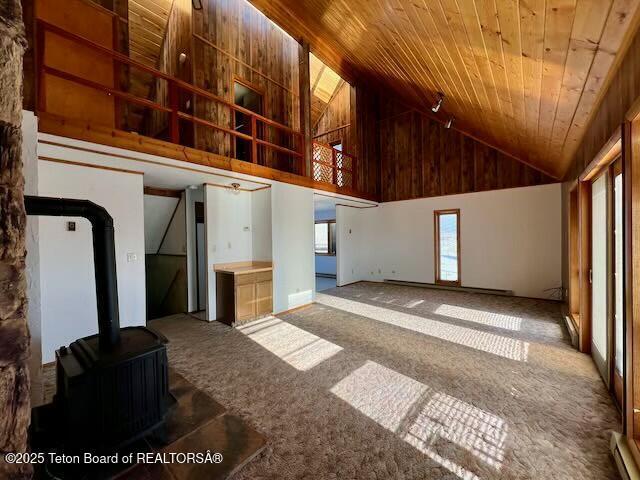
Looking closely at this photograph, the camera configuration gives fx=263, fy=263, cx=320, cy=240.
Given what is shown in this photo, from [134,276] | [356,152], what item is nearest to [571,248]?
[356,152]

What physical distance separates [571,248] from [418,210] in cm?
367

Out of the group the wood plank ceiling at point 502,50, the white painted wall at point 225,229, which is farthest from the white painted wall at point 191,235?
the wood plank ceiling at point 502,50

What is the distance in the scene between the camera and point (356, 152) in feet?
23.7

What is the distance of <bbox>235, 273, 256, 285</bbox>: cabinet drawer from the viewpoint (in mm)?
4247

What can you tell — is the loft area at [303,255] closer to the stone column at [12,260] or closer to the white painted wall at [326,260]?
the stone column at [12,260]

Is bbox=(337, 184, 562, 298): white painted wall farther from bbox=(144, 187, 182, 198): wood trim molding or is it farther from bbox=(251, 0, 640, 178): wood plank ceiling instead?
bbox=(144, 187, 182, 198): wood trim molding

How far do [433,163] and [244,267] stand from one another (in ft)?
18.0

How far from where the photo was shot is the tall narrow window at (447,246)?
6.61 m

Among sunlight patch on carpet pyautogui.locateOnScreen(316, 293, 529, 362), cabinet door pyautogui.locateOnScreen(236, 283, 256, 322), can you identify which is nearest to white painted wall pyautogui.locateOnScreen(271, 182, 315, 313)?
cabinet door pyautogui.locateOnScreen(236, 283, 256, 322)

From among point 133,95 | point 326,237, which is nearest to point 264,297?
point 133,95

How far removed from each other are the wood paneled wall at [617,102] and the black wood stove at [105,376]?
316 cm

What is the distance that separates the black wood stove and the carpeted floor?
0.73 meters

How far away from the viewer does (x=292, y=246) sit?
5078mm

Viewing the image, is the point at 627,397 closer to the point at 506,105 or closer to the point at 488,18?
the point at 488,18
